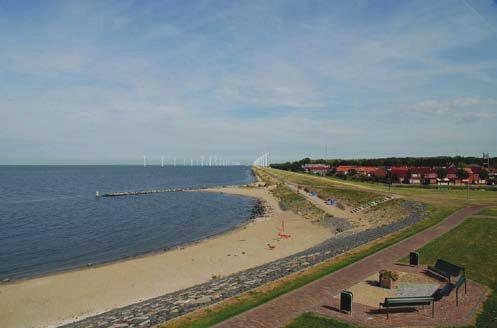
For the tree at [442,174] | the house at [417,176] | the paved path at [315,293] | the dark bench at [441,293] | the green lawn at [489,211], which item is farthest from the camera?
the house at [417,176]

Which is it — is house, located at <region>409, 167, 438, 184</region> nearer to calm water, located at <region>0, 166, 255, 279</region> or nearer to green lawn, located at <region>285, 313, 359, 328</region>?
calm water, located at <region>0, 166, 255, 279</region>

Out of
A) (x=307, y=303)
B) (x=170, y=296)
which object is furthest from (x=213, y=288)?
(x=307, y=303)

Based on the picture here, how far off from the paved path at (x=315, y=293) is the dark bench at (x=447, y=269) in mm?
2569

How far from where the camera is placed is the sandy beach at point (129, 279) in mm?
18141

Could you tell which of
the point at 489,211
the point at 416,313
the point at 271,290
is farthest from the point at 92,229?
the point at 489,211

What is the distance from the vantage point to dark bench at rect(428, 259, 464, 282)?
1600 centimetres

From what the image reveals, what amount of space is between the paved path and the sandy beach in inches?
317

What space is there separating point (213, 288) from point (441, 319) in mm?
10594

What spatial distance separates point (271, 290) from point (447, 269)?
833 centimetres

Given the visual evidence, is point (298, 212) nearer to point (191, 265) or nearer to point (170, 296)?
point (191, 265)

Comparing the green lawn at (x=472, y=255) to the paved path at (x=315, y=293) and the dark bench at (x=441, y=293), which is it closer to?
the paved path at (x=315, y=293)

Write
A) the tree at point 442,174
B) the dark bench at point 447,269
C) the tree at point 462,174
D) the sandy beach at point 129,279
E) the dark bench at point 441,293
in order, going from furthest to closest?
the tree at point 442,174 < the tree at point 462,174 < the sandy beach at point 129,279 < the dark bench at point 447,269 < the dark bench at point 441,293

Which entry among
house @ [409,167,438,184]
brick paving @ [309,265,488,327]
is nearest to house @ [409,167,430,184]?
house @ [409,167,438,184]

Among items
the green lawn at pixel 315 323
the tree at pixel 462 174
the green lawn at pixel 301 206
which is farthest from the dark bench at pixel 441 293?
the tree at pixel 462 174
